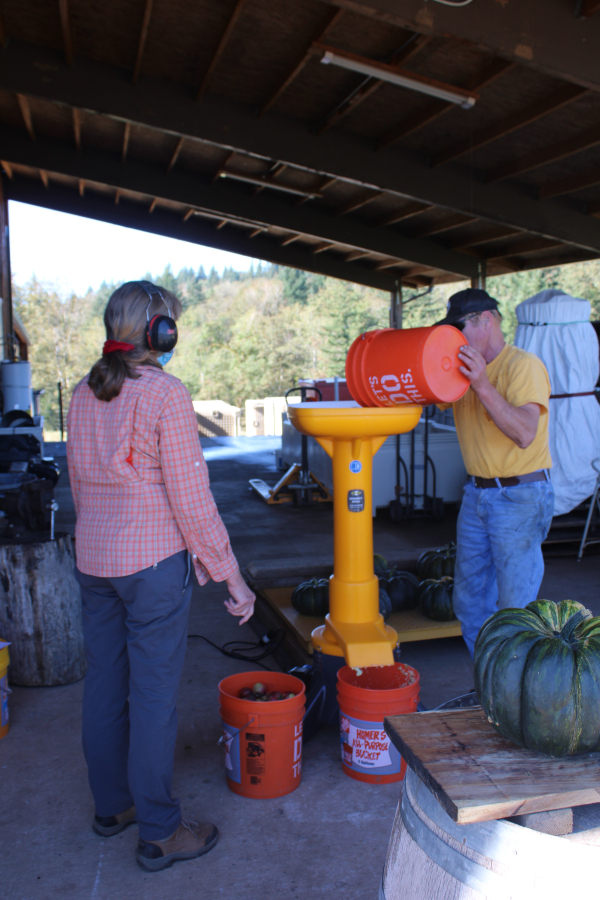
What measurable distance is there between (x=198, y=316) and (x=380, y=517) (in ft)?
193

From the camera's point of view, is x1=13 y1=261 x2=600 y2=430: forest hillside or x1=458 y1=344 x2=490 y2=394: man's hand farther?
x1=13 y1=261 x2=600 y2=430: forest hillside

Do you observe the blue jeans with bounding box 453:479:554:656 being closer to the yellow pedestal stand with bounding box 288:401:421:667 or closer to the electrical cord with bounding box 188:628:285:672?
the yellow pedestal stand with bounding box 288:401:421:667

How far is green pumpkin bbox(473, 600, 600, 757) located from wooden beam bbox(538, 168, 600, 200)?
7.58 meters

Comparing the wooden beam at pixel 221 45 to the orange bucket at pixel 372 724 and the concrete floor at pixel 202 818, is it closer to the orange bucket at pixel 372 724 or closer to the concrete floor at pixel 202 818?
the concrete floor at pixel 202 818

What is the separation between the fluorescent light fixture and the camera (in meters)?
5.47

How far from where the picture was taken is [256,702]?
7.95ft

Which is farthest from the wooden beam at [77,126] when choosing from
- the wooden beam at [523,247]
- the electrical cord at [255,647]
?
the wooden beam at [523,247]

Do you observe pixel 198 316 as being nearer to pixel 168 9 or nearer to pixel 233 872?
pixel 168 9

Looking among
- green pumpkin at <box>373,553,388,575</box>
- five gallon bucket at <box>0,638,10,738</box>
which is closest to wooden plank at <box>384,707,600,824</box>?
five gallon bucket at <box>0,638,10,738</box>

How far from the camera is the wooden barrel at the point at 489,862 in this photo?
3.64 feet

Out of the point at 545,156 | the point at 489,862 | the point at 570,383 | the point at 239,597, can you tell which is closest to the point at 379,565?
the point at 239,597

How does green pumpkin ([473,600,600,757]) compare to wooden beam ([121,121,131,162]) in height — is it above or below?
below

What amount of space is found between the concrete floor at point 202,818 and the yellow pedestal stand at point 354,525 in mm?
481

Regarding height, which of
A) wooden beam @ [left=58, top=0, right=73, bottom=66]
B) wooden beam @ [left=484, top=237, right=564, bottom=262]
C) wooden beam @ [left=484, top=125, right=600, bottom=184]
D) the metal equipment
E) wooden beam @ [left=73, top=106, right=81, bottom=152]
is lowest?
the metal equipment
